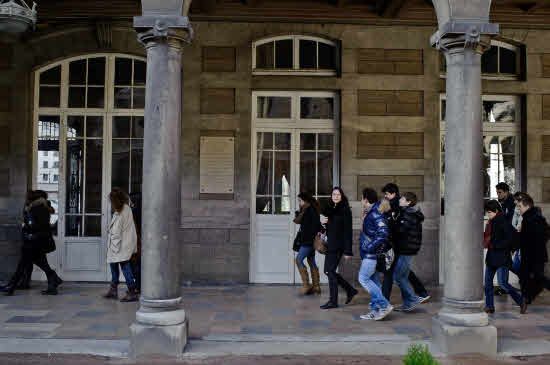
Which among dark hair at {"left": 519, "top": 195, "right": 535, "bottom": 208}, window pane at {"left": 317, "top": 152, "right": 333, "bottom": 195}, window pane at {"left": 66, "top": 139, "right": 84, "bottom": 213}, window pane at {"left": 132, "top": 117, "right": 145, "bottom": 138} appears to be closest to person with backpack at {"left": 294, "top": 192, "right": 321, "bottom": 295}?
window pane at {"left": 317, "top": 152, "right": 333, "bottom": 195}

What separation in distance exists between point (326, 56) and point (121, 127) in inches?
154

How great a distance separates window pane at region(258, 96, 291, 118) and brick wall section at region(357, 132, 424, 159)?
54.6 inches

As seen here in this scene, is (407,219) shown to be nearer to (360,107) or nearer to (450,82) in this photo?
(450,82)

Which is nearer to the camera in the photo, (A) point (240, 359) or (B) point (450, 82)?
(A) point (240, 359)

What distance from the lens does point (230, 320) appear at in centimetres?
736

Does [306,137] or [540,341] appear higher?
[306,137]

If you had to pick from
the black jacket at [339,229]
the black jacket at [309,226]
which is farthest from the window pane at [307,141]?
the black jacket at [339,229]

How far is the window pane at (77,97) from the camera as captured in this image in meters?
10.3

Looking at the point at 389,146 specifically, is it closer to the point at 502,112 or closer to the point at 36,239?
the point at 502,112

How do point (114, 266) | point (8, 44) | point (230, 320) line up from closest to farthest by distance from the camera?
point (230, 320)
point (114, 266)
point (8, 44)

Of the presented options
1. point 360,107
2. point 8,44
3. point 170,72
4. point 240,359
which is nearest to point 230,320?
point 240,359

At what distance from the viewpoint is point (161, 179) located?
602 centimetres

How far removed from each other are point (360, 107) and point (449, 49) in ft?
12.7

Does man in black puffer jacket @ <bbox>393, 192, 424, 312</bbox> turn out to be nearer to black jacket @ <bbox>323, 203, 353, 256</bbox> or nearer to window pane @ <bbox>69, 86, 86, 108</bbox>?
black jacket @ <bbox>323, 203, 353, 256</bbox>
